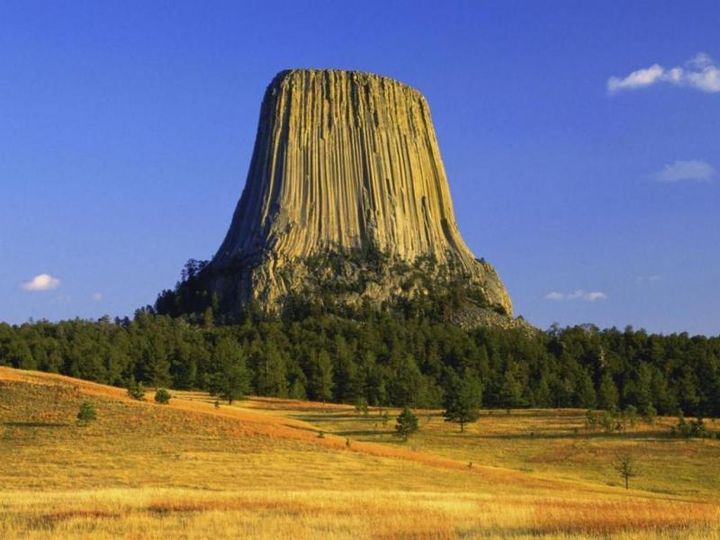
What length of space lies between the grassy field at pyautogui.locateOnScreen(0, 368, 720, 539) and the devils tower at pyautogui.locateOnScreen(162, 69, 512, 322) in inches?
2558

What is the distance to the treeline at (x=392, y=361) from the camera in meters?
86.6

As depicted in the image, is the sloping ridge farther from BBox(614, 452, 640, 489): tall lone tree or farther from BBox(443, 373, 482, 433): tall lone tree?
BBox(443, 373, 482, 433): tall lone tree

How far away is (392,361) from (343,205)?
54.8 meters

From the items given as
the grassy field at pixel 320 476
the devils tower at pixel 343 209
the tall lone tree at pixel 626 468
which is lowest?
the tall lone tree at pixel 626 468

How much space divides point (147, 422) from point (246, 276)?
93589mm

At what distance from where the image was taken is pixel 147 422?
49.0 m

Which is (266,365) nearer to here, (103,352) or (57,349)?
(103,352)

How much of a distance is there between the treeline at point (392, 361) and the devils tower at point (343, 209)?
1918 cm

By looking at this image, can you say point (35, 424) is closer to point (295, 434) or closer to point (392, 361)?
point (295, 434)

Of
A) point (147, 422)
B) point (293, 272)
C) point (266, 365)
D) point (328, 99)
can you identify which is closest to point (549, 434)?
point (147, 422)

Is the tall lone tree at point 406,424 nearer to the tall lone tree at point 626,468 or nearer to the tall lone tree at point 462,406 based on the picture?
the tall lone tree at point 462,406

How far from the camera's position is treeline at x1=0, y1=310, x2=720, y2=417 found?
Answer: 86562 mm

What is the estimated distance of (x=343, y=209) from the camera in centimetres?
15200

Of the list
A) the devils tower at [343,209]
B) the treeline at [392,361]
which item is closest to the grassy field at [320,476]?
the treeline at [392,361]
